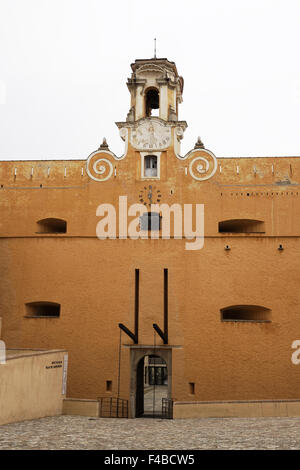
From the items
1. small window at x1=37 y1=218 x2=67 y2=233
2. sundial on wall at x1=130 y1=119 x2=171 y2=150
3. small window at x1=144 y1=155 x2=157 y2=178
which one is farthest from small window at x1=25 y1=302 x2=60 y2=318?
sundial on wall at x1=130 y1=119 x2=171 y2=150

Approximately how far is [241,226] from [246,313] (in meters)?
3.07

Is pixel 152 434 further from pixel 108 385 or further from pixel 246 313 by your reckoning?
pixel 246 313

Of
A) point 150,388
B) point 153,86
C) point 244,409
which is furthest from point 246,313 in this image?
point 150,388

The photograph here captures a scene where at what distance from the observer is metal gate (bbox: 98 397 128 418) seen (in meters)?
14.8

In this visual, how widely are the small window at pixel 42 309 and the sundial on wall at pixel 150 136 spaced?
6418 mm

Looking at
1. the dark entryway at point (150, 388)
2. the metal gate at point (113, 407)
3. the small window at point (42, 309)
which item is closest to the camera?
the metal gate at point (113, 407)

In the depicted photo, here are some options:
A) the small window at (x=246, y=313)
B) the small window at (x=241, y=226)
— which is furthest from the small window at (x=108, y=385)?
the small window at (x=241, y=226)

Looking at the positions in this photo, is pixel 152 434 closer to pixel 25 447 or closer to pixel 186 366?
pixel 25 447

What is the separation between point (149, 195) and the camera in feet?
53.7

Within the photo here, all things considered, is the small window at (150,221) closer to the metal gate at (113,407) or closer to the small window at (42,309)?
the small window at (42,309)

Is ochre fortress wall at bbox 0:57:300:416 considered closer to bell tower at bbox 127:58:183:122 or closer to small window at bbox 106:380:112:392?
small window at bbox 106:380:112:392

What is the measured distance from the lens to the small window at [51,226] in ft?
55.4
